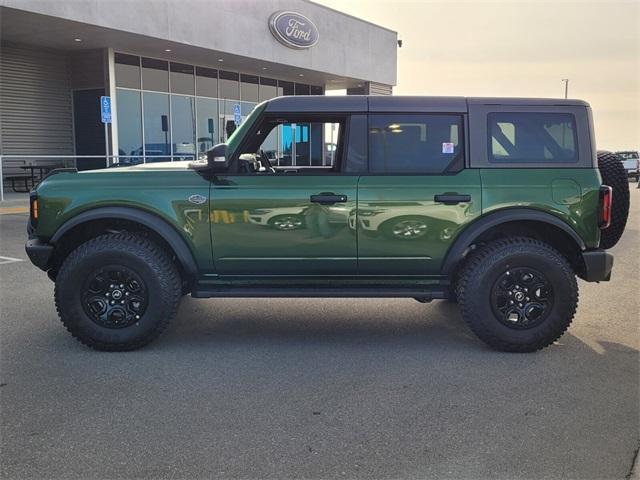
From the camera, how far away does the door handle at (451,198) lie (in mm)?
4590

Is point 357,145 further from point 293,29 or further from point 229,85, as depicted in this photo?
point 229,85

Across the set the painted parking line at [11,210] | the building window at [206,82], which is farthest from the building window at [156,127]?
the painted parking line at [11,210]

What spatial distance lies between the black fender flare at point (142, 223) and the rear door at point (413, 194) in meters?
1.35

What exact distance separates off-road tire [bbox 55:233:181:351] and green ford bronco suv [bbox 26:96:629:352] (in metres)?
0.01

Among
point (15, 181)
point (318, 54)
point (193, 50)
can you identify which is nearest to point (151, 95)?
point (193, 50)

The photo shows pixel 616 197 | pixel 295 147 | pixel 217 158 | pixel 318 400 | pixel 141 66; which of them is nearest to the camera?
pixel 318 400

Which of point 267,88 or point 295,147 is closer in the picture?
point 295,147

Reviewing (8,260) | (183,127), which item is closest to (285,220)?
(8,260)

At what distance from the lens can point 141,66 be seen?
21.1 metres

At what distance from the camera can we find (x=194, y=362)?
445cm

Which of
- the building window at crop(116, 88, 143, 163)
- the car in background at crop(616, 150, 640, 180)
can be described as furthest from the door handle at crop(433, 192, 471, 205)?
the car in background at crop(616, 150, 640, 180)

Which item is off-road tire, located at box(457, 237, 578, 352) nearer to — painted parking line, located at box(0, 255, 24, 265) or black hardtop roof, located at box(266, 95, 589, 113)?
black hardtop roof, located at box(266, 95, 589, 113)

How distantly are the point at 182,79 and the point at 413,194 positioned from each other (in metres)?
19.9

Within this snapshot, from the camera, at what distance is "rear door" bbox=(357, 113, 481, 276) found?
4602 mm
